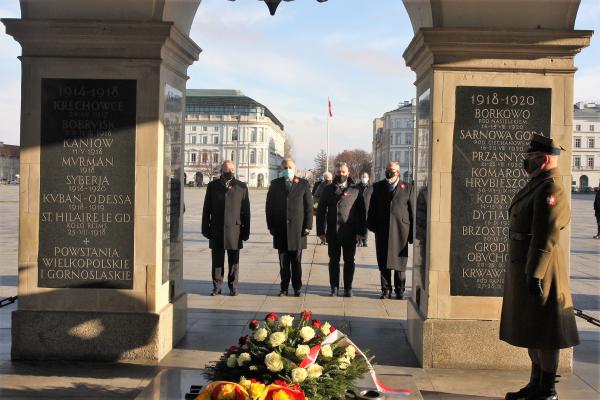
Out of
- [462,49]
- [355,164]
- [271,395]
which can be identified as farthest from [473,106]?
[355,164]

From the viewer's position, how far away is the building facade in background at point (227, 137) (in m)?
127

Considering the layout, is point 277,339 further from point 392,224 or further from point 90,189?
point 392,224

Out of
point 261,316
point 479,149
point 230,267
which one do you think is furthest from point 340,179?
point 479,149

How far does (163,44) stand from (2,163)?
121 metres

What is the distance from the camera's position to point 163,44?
686 cm

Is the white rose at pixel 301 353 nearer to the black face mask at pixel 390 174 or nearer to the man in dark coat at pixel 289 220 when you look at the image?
the man in dark coat at pixel 289 220

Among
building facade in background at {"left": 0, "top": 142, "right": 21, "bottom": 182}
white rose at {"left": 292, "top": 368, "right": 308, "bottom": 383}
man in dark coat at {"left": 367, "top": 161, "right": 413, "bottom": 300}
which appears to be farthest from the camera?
building facade in background at {"left": 0, "top": 142, "right": 21, "bottom": 182}

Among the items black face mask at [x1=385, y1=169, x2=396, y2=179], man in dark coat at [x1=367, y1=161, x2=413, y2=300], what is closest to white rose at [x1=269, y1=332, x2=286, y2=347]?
man in dark coat at [x1=367, y1=161, x2=413, y2=300]

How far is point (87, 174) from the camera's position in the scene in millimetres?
6926

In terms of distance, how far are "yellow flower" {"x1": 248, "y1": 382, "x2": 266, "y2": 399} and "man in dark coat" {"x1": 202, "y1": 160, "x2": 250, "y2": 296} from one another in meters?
6.74

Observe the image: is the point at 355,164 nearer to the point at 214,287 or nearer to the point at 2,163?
the point at 2,163

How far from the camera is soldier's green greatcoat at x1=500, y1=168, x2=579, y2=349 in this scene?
5281mm

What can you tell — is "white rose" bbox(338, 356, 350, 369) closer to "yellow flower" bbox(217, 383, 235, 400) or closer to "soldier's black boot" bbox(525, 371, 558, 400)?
"yellow flower" bbox(217, 383, 235, 400)

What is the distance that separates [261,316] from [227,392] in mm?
5262
